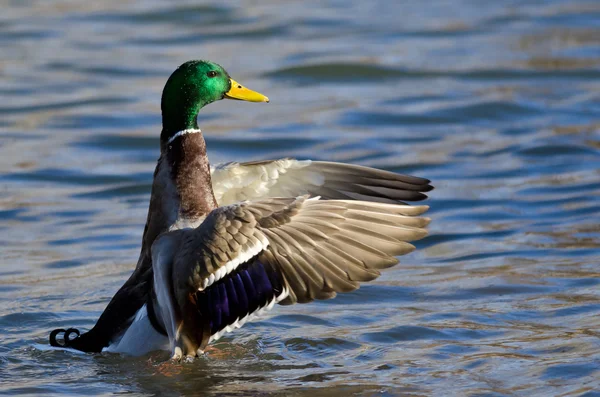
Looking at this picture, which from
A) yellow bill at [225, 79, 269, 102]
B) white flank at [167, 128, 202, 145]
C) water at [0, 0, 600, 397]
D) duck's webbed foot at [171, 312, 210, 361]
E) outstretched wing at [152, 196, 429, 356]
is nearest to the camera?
outstretched wing at [152, 196, 429, 356]

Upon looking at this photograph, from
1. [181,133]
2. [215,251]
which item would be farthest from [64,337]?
[215,251]

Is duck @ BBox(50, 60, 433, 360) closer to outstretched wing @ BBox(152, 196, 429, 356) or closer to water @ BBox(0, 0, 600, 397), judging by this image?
outstretched wing @ BBox(152, 196, 429, 356)

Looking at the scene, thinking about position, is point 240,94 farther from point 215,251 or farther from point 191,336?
point 191,336

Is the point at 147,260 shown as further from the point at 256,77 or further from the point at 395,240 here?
the point at 256,77

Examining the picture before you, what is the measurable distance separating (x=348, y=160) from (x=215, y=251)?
16.2ft

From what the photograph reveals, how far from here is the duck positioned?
5.28 metres

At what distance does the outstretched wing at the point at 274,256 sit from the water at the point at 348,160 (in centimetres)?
47

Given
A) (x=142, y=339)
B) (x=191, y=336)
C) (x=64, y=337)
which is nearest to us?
(x=191, y=336)

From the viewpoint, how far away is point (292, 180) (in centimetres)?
666

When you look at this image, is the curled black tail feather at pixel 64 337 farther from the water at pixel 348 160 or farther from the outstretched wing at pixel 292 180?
the outstretched wing at pixel 292 180

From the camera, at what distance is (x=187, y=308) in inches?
215

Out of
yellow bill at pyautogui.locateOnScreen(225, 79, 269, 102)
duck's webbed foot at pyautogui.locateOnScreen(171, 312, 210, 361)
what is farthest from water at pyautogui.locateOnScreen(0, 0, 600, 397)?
yellow bill at pyautogui.locateOnScreen(225, 79, 269, 102)

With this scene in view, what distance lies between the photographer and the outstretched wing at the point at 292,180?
21.3 feet

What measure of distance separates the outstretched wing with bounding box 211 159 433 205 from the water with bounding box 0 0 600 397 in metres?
0.73
